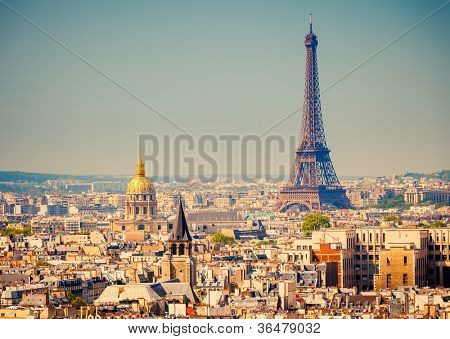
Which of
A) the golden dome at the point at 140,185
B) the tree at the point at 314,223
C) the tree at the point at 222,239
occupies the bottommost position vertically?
the tree at the point at 222,239

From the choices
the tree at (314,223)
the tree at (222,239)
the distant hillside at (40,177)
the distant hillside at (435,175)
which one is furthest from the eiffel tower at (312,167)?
the tree at (222,239)

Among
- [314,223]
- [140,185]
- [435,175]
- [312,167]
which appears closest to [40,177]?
[140,185]

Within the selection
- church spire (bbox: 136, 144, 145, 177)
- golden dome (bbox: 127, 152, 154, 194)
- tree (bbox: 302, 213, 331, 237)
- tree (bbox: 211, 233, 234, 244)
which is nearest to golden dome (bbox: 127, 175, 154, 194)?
golden dome (bbox: 127, 152, 154, 194)

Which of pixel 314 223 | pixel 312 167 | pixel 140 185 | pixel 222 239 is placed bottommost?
pixel 222 239

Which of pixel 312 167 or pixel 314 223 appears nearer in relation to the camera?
pixel 314 223

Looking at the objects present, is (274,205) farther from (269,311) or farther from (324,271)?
(269,311)

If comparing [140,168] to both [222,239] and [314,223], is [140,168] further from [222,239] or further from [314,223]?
[314,223]

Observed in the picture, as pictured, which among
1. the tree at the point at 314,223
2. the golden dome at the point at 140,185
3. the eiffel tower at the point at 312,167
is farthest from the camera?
the eiffel tower at the point at 312,167

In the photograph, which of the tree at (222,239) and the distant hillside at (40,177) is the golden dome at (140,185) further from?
the tree at (222,239)
